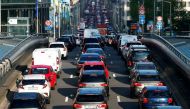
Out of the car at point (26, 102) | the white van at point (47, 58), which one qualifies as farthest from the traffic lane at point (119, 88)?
the car at point (26, 102)

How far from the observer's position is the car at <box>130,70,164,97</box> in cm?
3108

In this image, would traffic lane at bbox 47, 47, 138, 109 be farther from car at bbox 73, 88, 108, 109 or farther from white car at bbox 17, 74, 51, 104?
car at bbox 73, 88, 108, 109

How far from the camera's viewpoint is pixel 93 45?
2130 inches

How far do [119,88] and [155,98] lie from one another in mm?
10588

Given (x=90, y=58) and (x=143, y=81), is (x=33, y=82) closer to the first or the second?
(x=143, y=81)

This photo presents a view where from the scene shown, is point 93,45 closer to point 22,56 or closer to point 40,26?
point 22,56

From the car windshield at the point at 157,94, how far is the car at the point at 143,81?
13.9ft

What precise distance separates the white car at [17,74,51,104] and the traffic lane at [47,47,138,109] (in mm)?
746

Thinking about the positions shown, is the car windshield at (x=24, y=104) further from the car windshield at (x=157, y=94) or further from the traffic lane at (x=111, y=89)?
the car windshield at (x=157, y=94)

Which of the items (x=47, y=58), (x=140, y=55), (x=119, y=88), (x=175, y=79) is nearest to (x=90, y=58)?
(x=47, y=58)

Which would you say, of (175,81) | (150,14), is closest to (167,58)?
(175,81)

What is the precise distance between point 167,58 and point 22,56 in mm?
10668

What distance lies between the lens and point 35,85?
3061 centimetres

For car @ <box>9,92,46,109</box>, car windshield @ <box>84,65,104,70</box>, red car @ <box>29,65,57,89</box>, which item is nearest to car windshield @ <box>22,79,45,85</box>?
red car @ <box>29,65,57,89</box>
